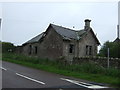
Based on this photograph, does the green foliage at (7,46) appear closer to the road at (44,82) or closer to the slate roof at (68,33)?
the slate roof at (68,33)

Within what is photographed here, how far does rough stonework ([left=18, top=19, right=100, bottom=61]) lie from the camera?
31894 millimetres

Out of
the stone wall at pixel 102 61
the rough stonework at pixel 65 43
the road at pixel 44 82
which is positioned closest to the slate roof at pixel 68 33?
the rough stonework at pixel 65 43

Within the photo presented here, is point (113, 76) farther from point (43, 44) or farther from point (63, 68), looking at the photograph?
point (43, 44)

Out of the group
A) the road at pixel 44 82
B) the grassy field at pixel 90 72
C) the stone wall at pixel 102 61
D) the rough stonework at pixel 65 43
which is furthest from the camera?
the rough stonework at pixel 65 43

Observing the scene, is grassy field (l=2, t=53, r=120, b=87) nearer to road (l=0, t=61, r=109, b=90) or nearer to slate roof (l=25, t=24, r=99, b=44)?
road (l=0, t=61, r=109, b=90)

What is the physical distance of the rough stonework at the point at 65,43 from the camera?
31894 mm

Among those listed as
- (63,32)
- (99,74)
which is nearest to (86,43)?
(63,32)

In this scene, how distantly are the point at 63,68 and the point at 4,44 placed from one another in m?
28.0

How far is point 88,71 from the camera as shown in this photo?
56.7 ft

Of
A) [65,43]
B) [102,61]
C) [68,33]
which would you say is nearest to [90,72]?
[102,61]

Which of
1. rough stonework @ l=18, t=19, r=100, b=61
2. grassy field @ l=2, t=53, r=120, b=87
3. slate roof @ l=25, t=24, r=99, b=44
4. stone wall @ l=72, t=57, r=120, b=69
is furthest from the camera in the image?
slate roof @ l=25, t=24, r=99, b=44

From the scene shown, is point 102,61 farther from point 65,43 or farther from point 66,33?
point 66,33

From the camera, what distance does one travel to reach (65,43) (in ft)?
104

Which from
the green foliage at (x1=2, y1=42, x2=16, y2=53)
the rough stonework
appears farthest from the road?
the green foliage at (x1=2, y1=42, x2=16, y2=53)
